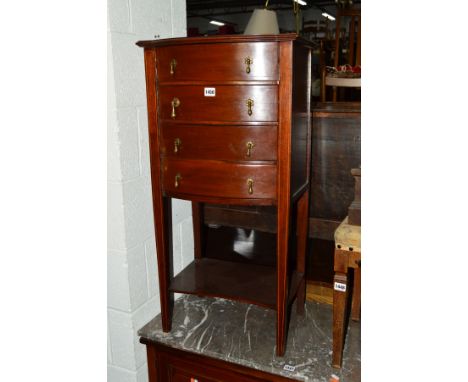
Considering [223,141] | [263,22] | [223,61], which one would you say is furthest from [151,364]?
[263,22]

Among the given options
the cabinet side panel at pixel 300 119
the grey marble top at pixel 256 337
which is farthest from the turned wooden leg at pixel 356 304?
the cabinet side panel at pixel 300 119

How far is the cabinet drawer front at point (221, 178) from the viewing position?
1.51 meters

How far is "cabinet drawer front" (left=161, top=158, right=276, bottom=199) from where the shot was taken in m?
1.51

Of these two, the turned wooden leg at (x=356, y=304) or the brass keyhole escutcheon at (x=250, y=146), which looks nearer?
the brass keyhole escutcheon at (x=250, y=146)

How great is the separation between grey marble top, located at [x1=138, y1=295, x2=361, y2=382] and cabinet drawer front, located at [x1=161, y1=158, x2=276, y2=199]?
60cm

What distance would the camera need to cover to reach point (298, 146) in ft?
5.39

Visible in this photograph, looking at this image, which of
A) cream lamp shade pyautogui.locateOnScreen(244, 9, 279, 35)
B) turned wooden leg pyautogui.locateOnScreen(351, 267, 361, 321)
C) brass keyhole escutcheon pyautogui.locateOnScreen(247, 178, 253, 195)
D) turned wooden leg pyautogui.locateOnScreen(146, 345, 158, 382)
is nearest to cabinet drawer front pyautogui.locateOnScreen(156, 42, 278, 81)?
brass keyhole escutcheon pyautogui.locateOnScreen(247, 178, 253, 195)

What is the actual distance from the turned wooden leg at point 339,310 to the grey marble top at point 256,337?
6 cm

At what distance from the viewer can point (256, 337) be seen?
5.88 feet

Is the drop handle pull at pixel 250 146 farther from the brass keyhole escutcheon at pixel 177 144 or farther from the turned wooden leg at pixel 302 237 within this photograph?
the turned wooden leg at pixel 302 237

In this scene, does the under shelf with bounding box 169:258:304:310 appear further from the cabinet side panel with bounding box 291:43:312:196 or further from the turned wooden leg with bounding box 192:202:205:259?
the cabinet side panel with bounding box 291:43:312:196

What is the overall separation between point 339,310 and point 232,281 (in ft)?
1.49

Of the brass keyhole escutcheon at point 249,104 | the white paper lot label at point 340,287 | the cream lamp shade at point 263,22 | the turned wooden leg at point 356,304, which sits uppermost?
the cream lamp shade at point 263,22
